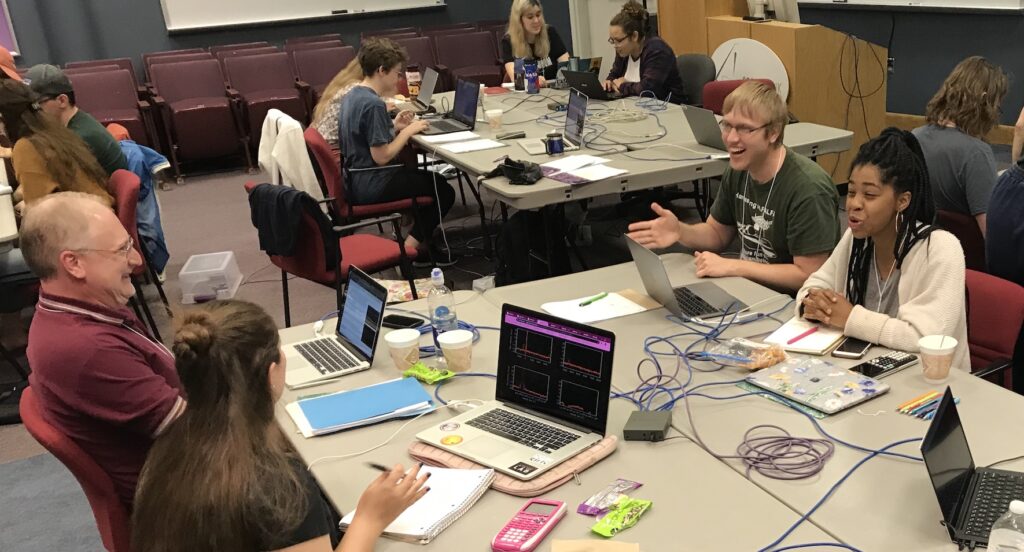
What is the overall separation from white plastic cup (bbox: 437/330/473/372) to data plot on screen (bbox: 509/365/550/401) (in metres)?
0.31

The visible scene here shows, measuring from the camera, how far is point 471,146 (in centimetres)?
473

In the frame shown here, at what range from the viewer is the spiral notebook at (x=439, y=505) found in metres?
1.72

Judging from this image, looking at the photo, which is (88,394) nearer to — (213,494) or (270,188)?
(213,494)

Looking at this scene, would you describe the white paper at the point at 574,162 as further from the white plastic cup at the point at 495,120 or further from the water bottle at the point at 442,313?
the water bottle at the point at 442,313

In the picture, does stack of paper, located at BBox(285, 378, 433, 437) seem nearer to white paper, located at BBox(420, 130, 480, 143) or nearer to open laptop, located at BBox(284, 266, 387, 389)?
open laptop, located at BBox(284, 266, 387, 389)

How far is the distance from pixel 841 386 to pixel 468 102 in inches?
147

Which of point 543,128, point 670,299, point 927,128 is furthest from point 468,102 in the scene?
point 670,299

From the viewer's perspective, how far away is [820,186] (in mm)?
2891

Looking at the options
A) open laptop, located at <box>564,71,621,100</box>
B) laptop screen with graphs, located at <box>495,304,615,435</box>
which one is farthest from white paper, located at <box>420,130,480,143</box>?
laptop screen with graphs, located at <box>495,304,615,435</box>

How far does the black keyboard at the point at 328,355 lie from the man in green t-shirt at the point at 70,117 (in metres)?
2.45

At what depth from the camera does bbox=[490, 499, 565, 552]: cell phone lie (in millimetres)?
1634

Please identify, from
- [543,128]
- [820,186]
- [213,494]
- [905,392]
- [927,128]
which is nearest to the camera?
[213,494]

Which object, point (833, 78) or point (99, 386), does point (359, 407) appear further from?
point (833, 78)

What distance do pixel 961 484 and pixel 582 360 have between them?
77 cm
